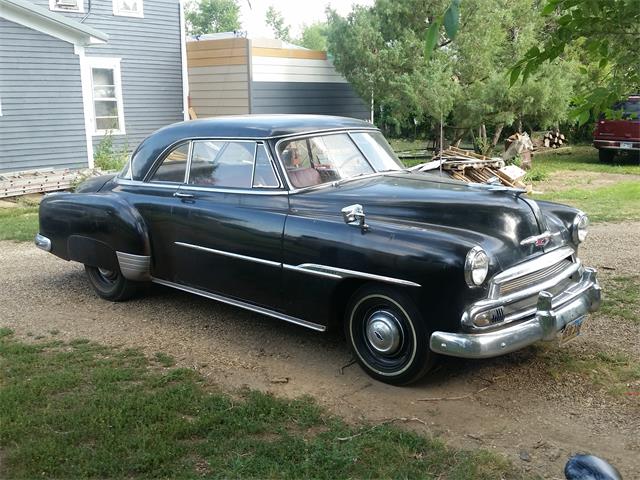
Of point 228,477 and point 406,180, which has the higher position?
point 406,180

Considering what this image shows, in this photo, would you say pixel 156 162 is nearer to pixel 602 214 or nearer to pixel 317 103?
pixel 602 214

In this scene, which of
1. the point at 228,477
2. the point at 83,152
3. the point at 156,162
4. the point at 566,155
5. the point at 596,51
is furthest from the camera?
the point at 566,155

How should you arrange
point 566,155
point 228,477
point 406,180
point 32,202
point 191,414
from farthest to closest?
point 566,155 < point 32,202 < point 406,180 < point 191,414 < point 228,477

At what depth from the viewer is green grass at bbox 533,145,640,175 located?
1695 cm

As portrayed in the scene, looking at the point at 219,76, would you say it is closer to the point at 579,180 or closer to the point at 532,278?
the point at 579,180

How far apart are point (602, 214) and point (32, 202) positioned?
10.00m

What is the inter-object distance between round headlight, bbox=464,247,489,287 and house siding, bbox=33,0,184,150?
1372cm

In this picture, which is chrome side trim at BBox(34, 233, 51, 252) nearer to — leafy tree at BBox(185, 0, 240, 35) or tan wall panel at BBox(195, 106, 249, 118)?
tan wall panel at BBox(195, 106, 249, 118)

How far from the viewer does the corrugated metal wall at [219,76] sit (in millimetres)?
17469


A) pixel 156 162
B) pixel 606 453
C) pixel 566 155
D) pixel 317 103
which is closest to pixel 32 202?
pixel 156 162

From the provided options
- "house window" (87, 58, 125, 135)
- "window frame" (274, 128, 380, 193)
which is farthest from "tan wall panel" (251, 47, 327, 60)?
"window frame" (274, 128, 380, 193)

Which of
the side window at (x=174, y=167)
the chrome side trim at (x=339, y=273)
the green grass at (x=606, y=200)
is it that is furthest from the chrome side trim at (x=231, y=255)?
the green grass at (x=606, y=200)

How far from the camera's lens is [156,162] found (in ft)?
19.0

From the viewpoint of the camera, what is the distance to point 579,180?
49.7 feet
